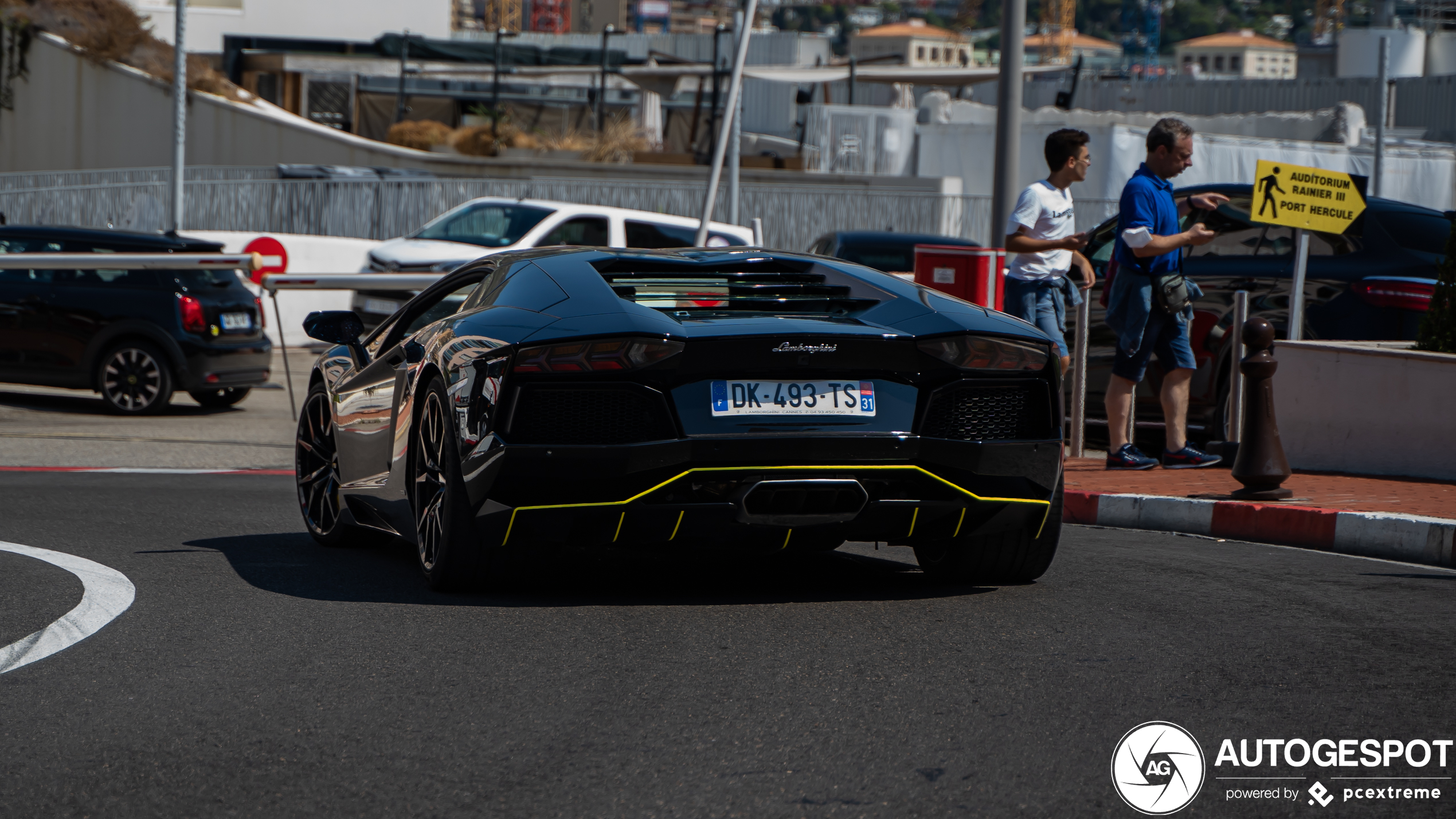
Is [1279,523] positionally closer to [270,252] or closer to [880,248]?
[270,252]

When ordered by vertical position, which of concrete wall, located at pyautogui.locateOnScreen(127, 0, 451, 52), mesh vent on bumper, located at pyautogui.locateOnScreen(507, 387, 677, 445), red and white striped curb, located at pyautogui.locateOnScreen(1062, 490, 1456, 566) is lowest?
red and white striped curb, located at pyautogui.locateOnScreen(1062, 490, 1456, 566)

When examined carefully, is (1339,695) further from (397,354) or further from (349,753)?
(397,354)

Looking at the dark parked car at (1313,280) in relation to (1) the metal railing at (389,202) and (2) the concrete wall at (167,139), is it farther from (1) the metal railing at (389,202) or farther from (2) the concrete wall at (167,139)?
(2) the concrete wall at (167,139)

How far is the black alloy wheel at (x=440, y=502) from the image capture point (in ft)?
18.3

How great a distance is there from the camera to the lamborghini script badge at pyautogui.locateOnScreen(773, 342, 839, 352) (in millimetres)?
5379

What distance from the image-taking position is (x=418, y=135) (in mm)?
38156

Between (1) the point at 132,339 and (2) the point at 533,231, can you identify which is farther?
(2) the point at 533,231

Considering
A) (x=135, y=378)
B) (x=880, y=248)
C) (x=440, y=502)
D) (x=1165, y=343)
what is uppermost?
(x=880, y=248)

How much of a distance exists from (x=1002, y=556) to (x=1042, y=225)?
3.83m

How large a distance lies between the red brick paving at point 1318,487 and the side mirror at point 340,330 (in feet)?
12.4

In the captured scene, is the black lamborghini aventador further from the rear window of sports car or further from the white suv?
the white suv

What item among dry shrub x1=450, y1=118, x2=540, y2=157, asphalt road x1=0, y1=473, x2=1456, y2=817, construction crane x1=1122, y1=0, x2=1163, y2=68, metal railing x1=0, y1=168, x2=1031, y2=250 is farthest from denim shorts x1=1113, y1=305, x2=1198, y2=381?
construction crane x1=1122, y1=0, x2=1163, y2=68

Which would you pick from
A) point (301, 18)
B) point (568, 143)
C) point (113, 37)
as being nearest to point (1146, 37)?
point (301, 18)

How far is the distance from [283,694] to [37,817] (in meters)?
1.03
